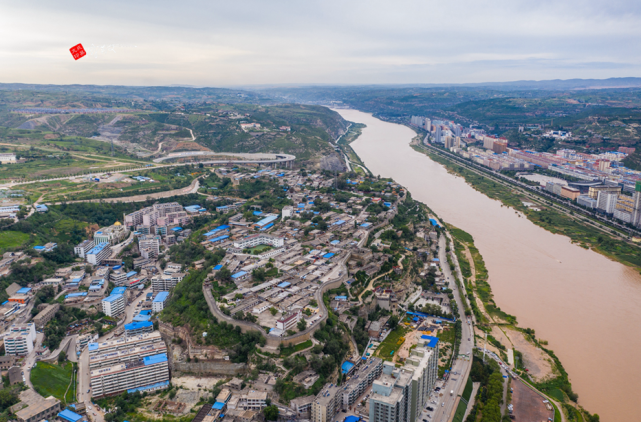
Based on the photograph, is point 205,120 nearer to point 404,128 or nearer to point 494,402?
point 404,128

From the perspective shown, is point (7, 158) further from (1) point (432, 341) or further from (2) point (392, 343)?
(1) point (432, 341)

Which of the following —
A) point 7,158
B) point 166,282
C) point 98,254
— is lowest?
point 166,282

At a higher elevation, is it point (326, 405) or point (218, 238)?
point (218, 238)

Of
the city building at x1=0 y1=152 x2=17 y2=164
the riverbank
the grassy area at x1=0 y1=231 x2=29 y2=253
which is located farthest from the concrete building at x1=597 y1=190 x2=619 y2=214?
the city building at x1=0 y1=152 x2=17 y2=164

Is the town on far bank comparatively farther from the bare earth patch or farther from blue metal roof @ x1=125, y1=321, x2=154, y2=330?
the bare earth patch

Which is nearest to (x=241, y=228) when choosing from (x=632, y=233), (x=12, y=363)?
(x=12, y=363)

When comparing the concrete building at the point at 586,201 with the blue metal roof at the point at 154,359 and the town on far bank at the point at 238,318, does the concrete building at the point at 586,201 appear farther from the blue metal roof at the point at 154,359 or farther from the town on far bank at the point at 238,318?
the blue metal roof at the point at 154,359

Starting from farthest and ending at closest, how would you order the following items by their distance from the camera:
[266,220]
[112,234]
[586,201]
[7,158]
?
[7,158] → [586,201] → [266,220] → [112,234]

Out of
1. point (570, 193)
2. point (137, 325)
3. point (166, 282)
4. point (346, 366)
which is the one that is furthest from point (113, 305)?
point (570, 193)
